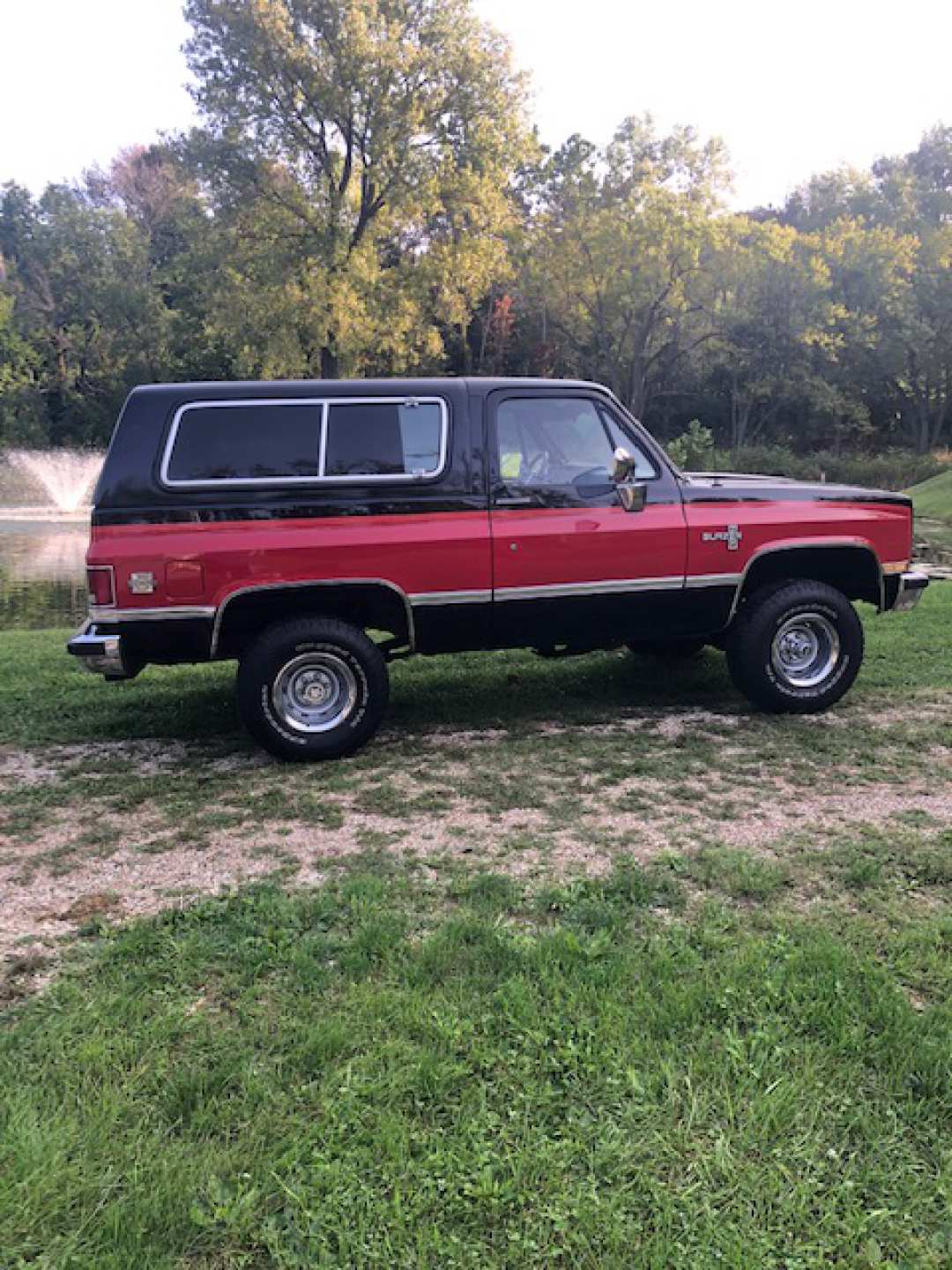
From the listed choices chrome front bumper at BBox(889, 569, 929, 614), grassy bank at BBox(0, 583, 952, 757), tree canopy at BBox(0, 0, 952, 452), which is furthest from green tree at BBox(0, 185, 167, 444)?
chrome front bumper at BBox(889, 569, 929, 614)

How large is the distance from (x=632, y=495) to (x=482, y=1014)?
3.74m

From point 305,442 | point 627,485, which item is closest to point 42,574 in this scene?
point 305,442

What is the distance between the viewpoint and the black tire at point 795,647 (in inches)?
243

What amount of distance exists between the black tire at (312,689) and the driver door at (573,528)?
908 millimetres

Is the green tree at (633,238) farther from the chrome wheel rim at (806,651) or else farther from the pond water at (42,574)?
the chrome wheel rim at (806,651)

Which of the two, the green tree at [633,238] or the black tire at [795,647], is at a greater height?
the green tree at [633,238]

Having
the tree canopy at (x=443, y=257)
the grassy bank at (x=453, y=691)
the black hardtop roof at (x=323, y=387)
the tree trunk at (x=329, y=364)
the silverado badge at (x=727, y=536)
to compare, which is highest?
the tree canopy at (x=443, y=257)

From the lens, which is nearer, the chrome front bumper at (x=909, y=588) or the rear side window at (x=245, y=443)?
the rear side window at (x=245, y=443)

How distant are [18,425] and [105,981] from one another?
46.1m

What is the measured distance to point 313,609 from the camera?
5.61 meters

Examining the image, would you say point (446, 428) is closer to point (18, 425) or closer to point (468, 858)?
point (468, 858)

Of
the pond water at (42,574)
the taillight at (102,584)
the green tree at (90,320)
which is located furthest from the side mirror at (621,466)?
the green tree at (90,320)

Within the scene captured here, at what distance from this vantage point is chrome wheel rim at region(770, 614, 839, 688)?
626 cm

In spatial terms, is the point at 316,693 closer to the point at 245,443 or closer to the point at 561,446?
the point at 245,443
